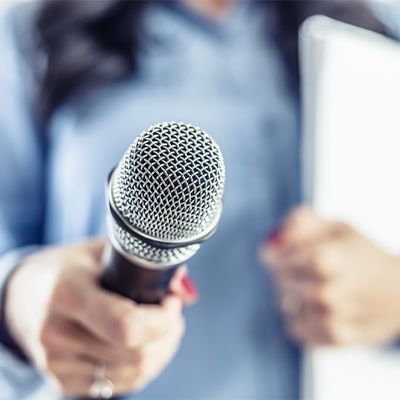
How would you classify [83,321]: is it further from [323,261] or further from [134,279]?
[323,261]

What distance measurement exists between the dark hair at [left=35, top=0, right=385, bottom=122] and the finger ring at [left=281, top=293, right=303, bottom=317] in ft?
1.14

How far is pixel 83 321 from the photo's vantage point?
273 millimetres

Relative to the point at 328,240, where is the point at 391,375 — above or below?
below

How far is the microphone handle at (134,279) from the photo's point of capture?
0.68ft

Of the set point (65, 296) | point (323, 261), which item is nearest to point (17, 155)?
point (65, 296)

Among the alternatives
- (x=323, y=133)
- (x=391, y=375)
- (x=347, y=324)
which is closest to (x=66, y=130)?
(x=323, y=133)

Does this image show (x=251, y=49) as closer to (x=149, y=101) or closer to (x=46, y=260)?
(x=149, y=101)

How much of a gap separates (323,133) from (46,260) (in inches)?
15.7

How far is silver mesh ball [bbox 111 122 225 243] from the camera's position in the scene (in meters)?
0.16

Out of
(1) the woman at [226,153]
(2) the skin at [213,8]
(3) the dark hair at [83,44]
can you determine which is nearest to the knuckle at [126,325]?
(1) the woman at [226,153]

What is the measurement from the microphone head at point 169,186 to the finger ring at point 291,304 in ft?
1.20

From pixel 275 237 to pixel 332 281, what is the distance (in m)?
0.10

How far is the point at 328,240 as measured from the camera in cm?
47

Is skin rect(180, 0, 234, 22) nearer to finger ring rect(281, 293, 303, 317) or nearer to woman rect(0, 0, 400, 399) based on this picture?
woman rect(0, 0, 400, 399)
